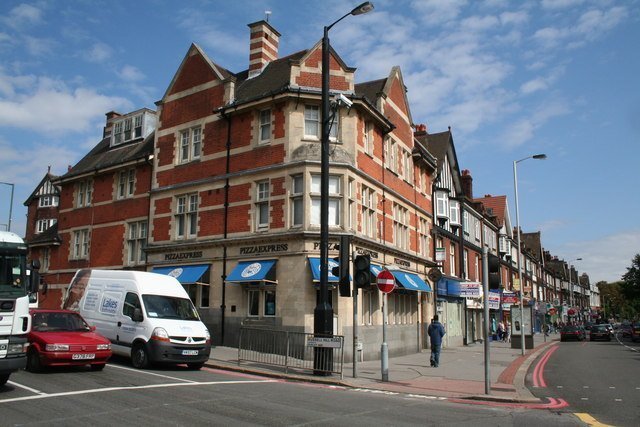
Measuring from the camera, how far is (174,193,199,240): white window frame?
2384cm

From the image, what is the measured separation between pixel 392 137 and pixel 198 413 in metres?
19.3

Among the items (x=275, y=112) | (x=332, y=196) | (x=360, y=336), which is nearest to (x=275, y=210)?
(x=332, y=196)

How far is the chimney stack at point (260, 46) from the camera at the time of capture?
25.3 metres

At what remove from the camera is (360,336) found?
811 inches

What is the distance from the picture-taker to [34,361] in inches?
494

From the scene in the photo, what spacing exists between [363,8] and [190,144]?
517 inches

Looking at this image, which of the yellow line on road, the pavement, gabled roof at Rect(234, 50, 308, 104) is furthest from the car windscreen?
the yellow line on road

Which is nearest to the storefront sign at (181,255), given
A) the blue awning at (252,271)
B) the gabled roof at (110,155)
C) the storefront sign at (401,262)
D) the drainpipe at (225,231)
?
the drainpipe at (225,231)

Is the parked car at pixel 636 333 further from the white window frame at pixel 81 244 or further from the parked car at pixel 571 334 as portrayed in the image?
the white window frame at pixel 81 244

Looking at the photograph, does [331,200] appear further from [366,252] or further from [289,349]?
[289,349]

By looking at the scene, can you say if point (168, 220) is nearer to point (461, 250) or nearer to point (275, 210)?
point (275, 210)

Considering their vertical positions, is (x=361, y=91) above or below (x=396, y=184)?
above

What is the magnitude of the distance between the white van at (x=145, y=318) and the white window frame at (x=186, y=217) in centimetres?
682

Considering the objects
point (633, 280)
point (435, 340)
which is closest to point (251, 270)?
point (435, 340)
